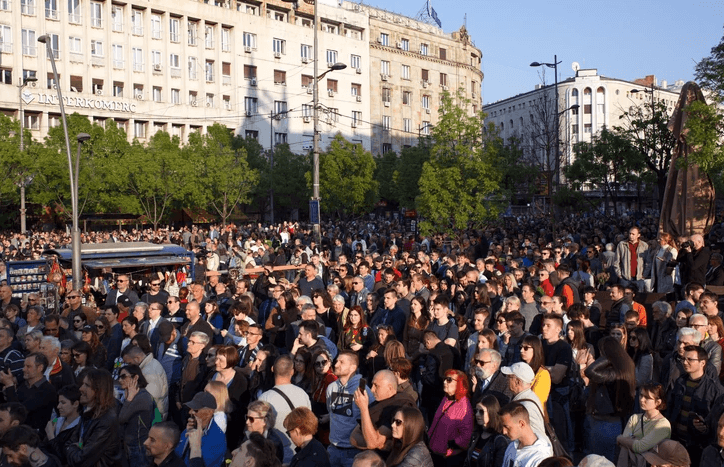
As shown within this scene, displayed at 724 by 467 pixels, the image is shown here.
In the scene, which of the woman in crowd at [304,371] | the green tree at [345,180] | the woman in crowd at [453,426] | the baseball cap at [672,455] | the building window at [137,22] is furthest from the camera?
the building window at [137,22]

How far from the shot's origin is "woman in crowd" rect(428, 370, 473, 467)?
6.03m

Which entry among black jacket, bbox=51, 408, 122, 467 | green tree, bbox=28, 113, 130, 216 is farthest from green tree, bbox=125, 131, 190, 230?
black jacket, bbox=51, 408, 122, 467

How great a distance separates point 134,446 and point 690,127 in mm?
12643

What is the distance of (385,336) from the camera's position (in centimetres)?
812

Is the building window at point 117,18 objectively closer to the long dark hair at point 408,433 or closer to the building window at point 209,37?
the building window at point 209,37

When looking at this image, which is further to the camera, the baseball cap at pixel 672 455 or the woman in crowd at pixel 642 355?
the woman in crowd at pixel 642 355

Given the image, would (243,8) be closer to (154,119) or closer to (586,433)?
(154,119)

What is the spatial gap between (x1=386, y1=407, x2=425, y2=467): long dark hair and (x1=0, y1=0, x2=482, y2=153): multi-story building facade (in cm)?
4912

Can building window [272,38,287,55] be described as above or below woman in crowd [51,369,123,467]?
above

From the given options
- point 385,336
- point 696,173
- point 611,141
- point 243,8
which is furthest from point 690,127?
point 243,8

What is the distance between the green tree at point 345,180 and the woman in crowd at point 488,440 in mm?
42716

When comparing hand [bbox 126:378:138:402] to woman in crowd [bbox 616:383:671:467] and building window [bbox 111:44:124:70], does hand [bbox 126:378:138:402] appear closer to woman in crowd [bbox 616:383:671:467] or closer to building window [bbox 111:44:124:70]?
woman in crowd [bbox 616:383:671:467]

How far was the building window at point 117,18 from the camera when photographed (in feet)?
181

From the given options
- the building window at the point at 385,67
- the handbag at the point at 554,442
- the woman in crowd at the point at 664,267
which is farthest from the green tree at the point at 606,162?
the building window at the point at 385,67
